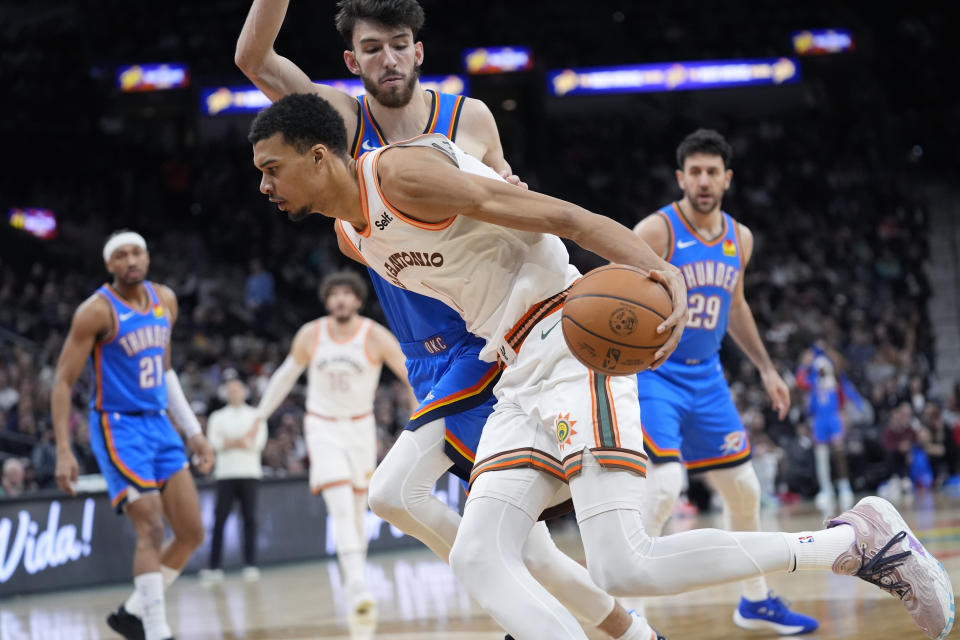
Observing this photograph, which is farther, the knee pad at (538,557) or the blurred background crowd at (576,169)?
the blurred background crowd at (576,169)

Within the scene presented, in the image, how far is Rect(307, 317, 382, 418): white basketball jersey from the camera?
8.12 meters

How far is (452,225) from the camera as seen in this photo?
3.39m

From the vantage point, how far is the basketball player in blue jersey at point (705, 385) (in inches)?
203

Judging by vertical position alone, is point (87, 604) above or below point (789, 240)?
below

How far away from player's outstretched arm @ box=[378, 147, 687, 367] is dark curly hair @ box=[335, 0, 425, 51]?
848 millimetres

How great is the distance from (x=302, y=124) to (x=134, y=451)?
317 centimetres

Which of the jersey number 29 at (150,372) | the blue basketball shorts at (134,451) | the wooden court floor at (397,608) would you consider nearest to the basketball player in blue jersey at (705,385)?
the wooden court floor at (397,608)

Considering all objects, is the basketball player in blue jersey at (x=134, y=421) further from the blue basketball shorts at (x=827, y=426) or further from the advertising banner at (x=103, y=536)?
the blue basketball shorts at (x=827, y=426)

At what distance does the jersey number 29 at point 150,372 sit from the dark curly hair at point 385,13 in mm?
2873

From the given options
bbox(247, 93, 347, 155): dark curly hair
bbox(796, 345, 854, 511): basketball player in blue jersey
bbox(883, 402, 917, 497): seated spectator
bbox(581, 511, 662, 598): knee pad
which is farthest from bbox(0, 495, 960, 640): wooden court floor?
bbox(883, 402, 917, 497): seated spectator

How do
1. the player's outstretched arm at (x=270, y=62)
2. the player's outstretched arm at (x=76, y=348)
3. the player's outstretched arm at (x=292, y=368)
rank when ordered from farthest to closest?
the player's outstretched arm at (x=292, y=368), the player's outstretched arm at (x=76, y=348), the player's outstretched arm at (x=270, y=62)

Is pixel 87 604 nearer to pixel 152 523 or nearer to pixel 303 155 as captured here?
pixel 152 523

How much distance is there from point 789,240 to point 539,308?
722 inches

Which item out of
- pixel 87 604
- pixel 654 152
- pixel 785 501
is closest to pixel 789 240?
pixel 654 152
